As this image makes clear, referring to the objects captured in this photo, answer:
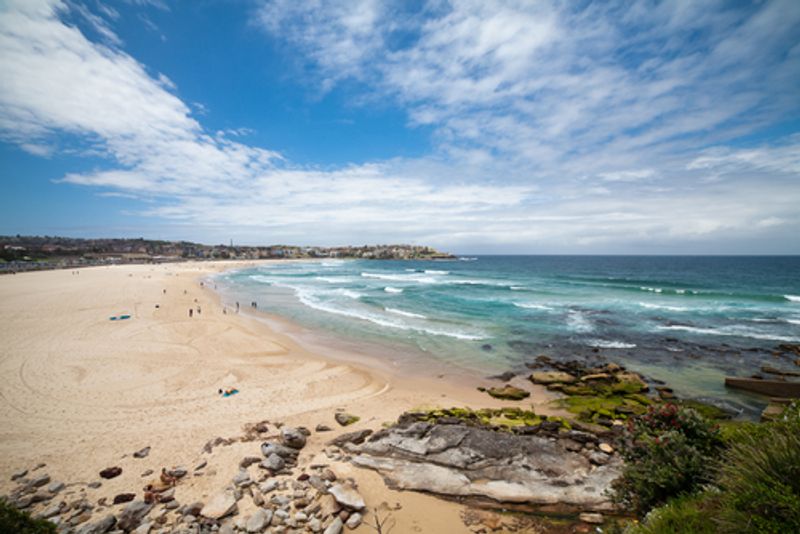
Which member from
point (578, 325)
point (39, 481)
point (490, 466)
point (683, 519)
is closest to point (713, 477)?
point (683, 519)

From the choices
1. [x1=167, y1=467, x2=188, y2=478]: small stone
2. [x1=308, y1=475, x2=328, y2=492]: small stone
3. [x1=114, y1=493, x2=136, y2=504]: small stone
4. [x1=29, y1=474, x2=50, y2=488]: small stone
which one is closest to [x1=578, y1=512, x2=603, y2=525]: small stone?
[x1=308, y1=475, x2=328, y2=492]: small stone

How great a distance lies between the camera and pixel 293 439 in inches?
322

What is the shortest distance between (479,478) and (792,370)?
18840mm

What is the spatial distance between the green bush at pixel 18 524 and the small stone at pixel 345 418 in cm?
639

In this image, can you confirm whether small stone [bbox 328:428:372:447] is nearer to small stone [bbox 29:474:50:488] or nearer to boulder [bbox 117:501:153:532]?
boulder [bbox 117:501:153:532]

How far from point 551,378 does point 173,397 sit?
49.2 ft

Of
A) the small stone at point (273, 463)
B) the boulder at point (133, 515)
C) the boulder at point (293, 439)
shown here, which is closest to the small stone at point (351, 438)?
the boulder at point (293, 439)

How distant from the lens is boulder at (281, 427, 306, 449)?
26.6ft

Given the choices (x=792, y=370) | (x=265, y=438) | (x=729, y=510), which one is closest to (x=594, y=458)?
(x=729, y=510)

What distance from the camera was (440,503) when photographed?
615 centimetres

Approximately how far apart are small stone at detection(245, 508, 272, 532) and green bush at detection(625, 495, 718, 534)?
18.2 ft

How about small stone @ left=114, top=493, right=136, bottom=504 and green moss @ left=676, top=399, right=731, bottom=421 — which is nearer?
small stone @ left=114, top=493, right=136, bottom=504

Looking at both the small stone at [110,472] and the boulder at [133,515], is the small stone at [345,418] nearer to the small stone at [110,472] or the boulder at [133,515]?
the boulder at [133,515]

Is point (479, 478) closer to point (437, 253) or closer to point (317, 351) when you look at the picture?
point (317, 351)
